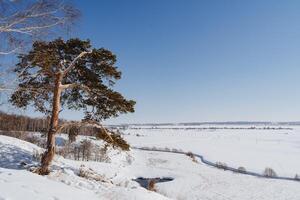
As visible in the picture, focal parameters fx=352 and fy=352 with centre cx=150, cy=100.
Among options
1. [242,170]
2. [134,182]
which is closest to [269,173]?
[242,170]

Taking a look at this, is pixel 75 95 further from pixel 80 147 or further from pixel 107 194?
pixel 80 147

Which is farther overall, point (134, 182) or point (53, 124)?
point (134, 182)

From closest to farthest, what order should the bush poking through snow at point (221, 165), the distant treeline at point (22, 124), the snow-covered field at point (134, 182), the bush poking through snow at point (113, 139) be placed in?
the snow-covered field at point (134, 182) → the distant treeline at point (22, 124) → the bush poking through snow at point (113, 139) → the bush poking through snow at point (221, 165)

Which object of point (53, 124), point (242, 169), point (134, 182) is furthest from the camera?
point (242, 169)

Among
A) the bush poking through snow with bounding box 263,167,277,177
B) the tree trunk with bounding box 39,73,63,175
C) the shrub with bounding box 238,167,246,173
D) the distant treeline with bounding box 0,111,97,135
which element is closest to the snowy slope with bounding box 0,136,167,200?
the tree trunk with bounding box 39,73,63,175

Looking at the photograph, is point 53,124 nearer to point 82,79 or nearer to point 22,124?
point 82,79

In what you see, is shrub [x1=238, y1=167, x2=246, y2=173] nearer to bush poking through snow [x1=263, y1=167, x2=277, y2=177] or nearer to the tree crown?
bush poking through snow [x1=263, y1=167, x2=277, y2=177]

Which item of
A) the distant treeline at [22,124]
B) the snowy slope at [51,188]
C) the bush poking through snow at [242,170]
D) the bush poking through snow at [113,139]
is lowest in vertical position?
the bush poking through snow at [242,170]

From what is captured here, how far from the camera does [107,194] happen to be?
11508 mm

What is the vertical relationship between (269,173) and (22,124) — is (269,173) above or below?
below

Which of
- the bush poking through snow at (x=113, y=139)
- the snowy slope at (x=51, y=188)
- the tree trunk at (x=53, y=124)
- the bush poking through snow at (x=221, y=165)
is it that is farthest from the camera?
the bush poking through snow at (x=221, y=165)

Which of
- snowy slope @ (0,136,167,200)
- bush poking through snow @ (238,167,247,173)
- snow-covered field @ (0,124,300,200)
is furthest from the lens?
bush poking through snow @ (238,167,247,173)

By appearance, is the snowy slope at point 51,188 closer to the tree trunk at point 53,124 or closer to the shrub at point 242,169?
the tree trunk at point 53,124

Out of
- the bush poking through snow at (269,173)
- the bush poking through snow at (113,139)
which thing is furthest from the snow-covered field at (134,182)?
the bush poking through snow at (269,173)
